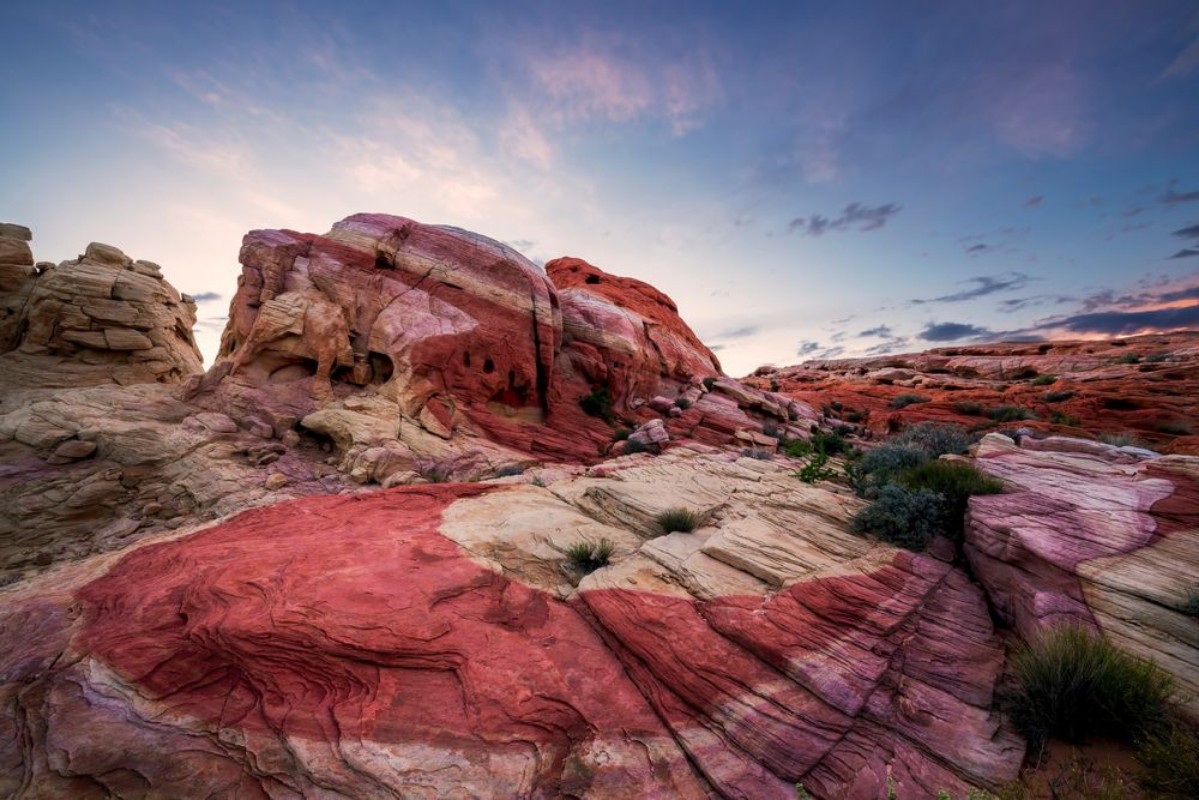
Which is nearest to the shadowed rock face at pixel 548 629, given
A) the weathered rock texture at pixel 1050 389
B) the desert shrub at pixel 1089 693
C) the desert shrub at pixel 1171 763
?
the desert shrub at pixel 1089 693

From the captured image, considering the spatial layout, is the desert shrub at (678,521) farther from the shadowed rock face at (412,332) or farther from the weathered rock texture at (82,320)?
the weathered rock texture at (82,320)

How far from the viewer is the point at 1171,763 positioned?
2.88 m

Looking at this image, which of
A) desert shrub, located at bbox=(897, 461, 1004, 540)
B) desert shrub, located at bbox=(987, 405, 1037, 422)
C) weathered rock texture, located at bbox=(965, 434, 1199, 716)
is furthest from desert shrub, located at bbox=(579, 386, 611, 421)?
desert shrub, located at bbox=(987, 405, 1037, 422)

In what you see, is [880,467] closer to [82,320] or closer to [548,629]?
[548,629]

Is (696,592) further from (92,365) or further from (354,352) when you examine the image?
(92,365)

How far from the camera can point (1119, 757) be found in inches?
128

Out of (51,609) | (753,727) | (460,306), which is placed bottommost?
(51,609)

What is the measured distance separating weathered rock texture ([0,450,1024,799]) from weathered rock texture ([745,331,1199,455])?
14310mm

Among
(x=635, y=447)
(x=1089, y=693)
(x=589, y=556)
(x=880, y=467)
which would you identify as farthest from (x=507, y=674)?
(x=635, y=447)

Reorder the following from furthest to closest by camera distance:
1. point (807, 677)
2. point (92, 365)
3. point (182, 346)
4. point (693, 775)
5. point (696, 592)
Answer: point (182, 346)
point (92, 365)
point (696, 592)
point (807, 677)
point (693, 775)

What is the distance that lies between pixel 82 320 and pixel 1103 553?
1161 inches

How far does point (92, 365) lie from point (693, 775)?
25.6 meters

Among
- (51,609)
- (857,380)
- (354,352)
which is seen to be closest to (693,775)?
(51,609)

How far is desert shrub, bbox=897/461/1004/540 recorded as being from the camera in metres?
6.63
